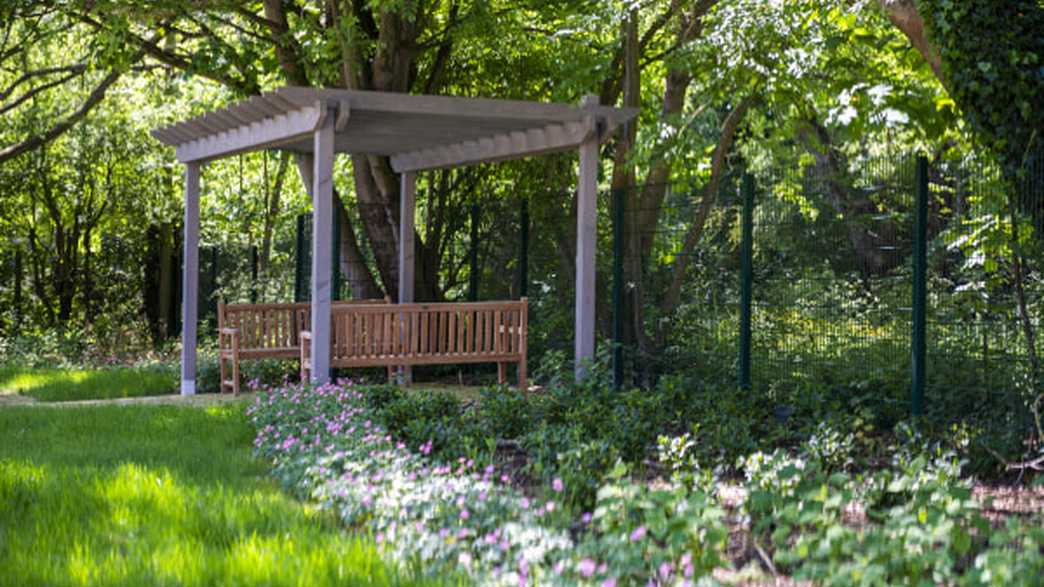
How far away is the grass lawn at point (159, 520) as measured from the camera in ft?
14.1

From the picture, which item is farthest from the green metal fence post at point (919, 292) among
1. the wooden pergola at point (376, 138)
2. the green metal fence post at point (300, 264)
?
the green metal fence post at point (300, 264)

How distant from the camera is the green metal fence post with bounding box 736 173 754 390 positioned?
9.73 m

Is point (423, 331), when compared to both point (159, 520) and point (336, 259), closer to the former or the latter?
point (336, 259)

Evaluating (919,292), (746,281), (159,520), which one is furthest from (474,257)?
(159,520)

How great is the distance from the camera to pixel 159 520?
522cm

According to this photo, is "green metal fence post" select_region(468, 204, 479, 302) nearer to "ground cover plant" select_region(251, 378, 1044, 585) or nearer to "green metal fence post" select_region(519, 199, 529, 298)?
"green metal fence post" select_region(519, 199, 529, 298)

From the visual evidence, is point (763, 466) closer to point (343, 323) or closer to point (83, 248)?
point (343, 323)

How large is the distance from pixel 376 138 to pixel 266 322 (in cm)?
212

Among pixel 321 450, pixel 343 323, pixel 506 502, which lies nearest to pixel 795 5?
pixel 343 323

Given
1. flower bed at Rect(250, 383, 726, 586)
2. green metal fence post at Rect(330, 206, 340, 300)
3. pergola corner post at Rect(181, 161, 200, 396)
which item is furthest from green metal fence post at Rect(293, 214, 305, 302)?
→ flower bed at Rect(250, 383, 726, 586)

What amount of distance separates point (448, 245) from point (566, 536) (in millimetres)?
10253

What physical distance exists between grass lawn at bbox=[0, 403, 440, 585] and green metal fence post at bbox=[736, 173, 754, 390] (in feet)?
13.2

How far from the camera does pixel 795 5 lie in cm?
979

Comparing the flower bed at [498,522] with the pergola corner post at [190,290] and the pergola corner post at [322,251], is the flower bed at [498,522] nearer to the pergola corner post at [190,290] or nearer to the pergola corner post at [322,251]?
the pergola corner post at [322,251]
